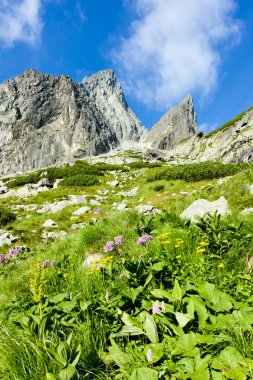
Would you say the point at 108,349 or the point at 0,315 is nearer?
the point at 108,349

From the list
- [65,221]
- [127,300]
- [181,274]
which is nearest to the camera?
[127,300]

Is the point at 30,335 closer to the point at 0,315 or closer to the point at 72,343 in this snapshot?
the point at 72,343

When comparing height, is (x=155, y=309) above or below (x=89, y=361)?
above

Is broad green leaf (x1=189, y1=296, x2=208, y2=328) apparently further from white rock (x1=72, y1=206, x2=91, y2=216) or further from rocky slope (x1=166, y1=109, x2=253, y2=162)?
rocky slope (x1=166, y1=109, x2=253, y2=162)

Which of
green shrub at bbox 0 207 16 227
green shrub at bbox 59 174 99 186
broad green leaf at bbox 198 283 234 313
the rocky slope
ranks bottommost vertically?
broad green leaf at bbox 198 283 234 313

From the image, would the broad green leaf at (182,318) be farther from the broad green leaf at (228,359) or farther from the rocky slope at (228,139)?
the rocky slope at (228,139)

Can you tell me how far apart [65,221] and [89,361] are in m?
11.5

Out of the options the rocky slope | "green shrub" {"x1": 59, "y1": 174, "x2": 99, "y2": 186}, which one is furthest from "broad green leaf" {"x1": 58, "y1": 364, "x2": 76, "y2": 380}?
the rocky slope

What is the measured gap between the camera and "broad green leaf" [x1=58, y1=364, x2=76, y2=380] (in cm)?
Result: 210

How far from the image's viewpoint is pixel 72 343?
105 inches

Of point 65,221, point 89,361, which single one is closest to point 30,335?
point 89,361

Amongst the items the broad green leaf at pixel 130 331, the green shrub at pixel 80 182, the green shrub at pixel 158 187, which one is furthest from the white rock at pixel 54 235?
the green shrub at pixel 80 182

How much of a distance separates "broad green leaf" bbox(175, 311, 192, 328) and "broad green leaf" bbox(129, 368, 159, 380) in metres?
0.57

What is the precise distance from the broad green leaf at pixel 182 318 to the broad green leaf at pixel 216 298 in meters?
0.35
